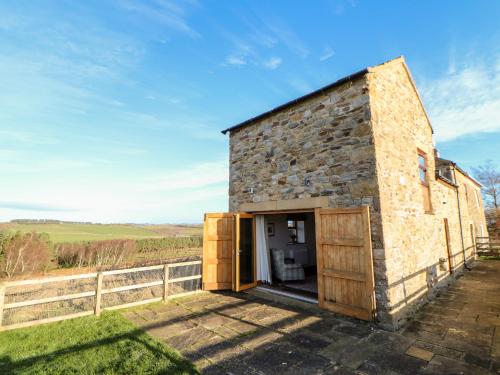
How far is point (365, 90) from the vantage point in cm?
531

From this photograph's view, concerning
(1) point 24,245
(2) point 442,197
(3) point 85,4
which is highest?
(3) point 85,4

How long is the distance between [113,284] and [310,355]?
918 centimetres

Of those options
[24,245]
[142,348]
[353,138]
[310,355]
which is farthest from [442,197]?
[24,245]

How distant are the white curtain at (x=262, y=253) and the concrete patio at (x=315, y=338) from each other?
4.66 ft

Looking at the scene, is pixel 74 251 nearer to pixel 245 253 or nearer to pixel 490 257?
pixel 245 253

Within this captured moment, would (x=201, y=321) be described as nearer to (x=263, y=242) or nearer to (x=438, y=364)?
(x=263, y=242)

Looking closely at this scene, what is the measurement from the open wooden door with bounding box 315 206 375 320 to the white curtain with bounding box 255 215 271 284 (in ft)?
8.07

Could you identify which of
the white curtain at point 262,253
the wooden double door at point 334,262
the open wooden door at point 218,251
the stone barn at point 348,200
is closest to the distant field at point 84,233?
the open wooden door at point 218,251

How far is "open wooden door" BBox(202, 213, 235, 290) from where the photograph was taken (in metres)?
7.16

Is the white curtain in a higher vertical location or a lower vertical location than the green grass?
higher

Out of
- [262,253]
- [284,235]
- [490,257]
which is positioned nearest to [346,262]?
Result: [262,253]

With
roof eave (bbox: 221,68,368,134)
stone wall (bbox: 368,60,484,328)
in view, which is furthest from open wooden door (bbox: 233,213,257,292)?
stone wall (bbox: 368,60,484,328)

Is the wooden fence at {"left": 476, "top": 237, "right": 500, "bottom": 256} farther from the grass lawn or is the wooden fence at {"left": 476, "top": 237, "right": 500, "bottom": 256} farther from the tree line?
the tree line

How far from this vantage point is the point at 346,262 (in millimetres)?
5164
